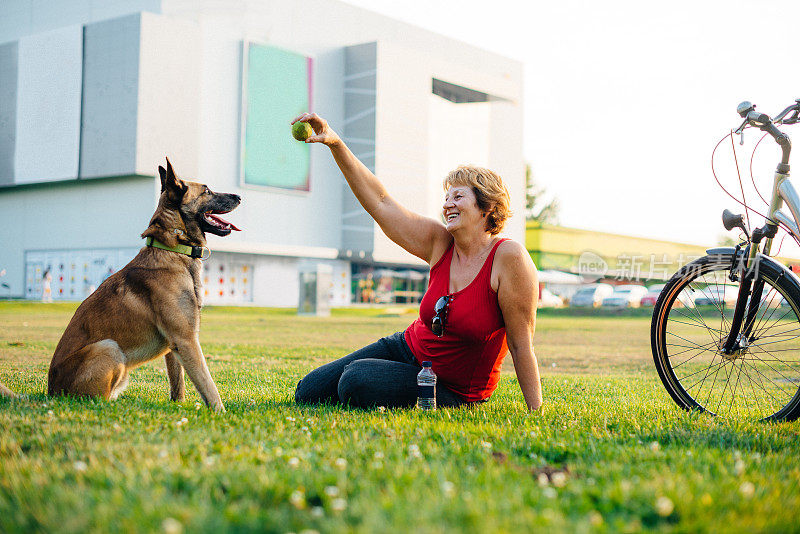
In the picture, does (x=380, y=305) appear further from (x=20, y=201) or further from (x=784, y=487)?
(x=784, y=487)

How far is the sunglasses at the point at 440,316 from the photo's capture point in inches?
166

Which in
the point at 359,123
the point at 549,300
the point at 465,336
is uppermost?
the point at 359,123

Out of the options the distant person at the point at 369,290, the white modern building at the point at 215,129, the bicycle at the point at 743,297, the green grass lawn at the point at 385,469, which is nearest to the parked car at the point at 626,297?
the white modern building at the point at 215,129

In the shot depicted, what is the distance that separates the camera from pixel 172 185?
4.66 metres

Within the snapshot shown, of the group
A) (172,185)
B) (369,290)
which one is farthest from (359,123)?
(172,185)

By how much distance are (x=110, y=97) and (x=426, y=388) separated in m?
38.8

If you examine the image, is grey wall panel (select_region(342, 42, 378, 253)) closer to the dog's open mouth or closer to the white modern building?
the white modern building

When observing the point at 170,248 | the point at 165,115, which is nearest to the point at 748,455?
the point at 170,248

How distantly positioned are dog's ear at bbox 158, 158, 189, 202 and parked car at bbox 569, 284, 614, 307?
3861 cm

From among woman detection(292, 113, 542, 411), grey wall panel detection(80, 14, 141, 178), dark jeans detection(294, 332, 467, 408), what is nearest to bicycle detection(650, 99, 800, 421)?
woman detection(292, 113, 542, 411)

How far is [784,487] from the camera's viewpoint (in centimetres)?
246

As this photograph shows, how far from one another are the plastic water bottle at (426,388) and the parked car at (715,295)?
1.91m

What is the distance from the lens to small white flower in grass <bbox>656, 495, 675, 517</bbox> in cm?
207

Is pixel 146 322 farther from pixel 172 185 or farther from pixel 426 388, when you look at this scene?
pixel 426 388
